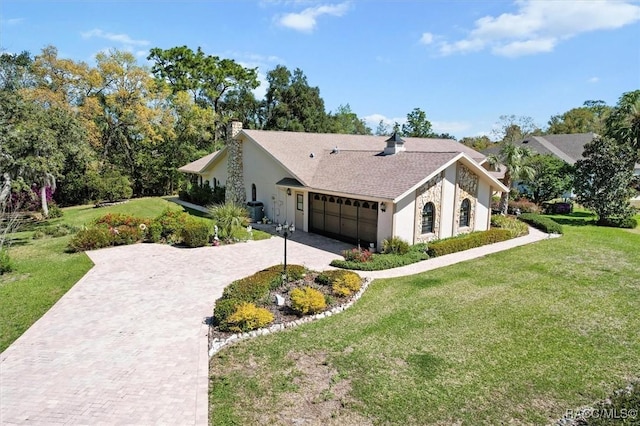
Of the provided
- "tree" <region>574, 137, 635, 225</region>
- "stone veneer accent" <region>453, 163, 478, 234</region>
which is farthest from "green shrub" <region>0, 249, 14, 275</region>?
"tree" <region>574, 137, 635, 225</region>

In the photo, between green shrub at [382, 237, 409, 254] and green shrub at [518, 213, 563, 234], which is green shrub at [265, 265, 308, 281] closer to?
green shrub at [382, 237, 409, 254]

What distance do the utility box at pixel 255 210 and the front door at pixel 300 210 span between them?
147 inches

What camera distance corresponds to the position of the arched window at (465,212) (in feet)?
68.9

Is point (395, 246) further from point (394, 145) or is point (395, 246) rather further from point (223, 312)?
point (223, 312)

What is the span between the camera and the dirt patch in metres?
6.96

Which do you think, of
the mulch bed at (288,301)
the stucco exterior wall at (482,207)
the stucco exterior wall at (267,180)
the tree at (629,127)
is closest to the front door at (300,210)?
the stucco exterior wall at (267,180)

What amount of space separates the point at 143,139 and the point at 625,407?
42020 mm

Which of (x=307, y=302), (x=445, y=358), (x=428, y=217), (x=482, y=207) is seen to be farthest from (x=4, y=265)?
(x=482, y=207)

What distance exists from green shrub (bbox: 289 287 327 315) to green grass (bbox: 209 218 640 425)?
49 centimetres

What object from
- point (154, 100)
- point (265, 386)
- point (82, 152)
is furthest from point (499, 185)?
point (154, 100)

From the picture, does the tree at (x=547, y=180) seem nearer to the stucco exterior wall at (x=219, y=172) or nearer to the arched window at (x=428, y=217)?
the arched window at (x=428, y=217)

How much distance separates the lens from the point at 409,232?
18.4 meters

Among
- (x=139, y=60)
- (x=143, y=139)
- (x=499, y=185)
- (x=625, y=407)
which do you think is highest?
(x=139, y=60)

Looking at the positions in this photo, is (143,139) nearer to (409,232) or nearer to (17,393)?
(409,232)
